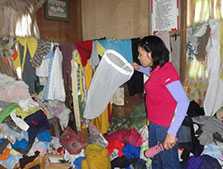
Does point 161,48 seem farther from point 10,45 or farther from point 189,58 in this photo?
point 10,45

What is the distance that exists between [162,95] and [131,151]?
1095 mm

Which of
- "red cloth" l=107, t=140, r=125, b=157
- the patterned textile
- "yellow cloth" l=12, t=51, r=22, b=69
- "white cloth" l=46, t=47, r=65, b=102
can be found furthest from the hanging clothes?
"yellow cloth" l=12, t=51, r=22, b=69

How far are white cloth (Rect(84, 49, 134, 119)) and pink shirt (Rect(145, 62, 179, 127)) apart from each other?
689mm

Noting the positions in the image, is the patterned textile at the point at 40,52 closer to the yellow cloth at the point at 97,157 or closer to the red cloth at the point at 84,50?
the red cloth at the point at 84,50

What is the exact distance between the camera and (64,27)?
3.79 meters

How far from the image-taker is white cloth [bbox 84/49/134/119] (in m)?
2.85

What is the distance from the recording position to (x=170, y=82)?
2006 millimetres

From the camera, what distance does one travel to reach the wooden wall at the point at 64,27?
3520mm

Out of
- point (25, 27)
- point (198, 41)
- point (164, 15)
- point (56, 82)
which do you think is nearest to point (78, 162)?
point (56, 82)

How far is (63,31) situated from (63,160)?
1471 millimetres

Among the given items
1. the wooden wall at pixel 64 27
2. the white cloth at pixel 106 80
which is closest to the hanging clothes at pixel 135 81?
the white cloth at pixel 106 80

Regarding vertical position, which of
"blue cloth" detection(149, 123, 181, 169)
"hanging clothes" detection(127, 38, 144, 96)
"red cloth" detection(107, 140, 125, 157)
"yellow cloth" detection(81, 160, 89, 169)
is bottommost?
"yellow cloth" detection(81, 160, 89, 169)

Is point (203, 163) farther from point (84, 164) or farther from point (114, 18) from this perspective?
point (114, 18)

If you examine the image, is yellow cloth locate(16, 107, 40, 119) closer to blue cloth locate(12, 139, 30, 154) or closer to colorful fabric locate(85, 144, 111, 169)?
blue cloth locate(12, 139, 30, 154)
